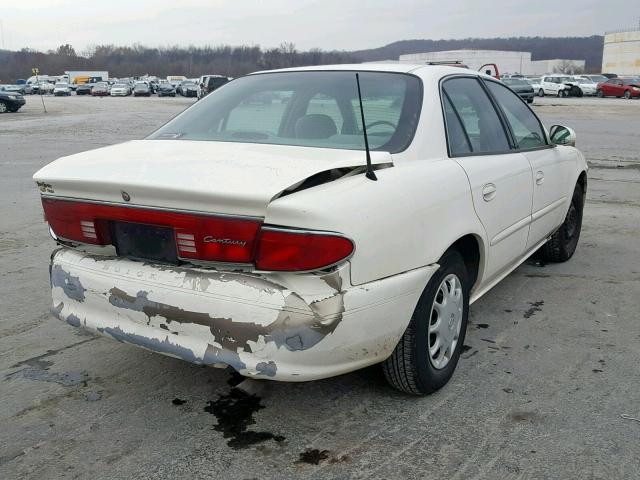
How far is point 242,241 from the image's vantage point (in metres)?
2.38

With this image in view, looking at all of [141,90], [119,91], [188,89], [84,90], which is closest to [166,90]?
[141,90]

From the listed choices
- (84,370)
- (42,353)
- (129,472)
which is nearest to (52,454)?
(129,472)

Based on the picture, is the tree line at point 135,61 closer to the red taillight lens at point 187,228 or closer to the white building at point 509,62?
the white building at point 509,62

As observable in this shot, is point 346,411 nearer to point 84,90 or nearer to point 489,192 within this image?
point 489,192

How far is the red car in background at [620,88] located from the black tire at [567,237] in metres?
40.9

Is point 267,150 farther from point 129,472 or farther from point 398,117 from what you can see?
point 129,472

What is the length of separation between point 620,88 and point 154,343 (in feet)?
149

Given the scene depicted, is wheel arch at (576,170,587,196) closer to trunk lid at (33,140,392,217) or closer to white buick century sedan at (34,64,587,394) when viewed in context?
white buick century sedan at (34,64,587,394)

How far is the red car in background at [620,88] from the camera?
4116 cm

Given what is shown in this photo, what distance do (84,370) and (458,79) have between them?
8.68 feet

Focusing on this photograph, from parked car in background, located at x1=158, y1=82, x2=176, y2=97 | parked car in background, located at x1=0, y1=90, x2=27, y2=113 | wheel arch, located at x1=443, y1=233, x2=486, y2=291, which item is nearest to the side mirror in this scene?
wheel arch, located at x1=443, y1=233, x2=486, y2=291

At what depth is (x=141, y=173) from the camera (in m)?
2.58

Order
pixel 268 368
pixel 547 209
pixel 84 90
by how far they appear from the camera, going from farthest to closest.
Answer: pixel 84 90
pixel 547 209
pixel 268 368

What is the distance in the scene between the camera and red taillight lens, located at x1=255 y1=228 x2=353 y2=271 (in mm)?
2312
